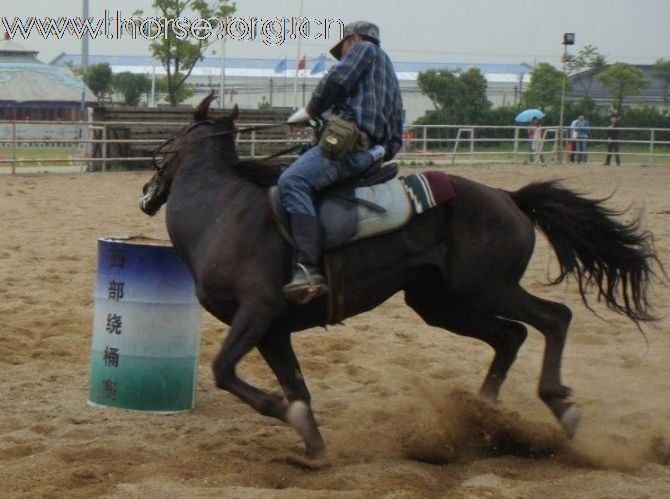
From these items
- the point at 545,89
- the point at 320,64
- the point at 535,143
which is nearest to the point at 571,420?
the point at 535,143

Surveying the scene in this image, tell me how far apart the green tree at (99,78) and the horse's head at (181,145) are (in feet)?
138

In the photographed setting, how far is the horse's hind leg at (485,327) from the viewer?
6043mm

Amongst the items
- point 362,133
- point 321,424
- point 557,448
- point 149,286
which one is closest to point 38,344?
point 149,286

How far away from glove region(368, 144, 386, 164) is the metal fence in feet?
41.6

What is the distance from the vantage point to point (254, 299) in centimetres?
520

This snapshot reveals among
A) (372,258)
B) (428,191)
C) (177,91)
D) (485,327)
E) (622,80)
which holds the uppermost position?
(622,80)

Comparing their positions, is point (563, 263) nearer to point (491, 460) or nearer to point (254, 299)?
point (491, 460)

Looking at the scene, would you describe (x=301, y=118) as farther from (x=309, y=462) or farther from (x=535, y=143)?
(x=535, y=143)

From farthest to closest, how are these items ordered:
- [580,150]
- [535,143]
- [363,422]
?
[580,150]
[535,143]
[363,422]

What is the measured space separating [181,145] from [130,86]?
4433cm

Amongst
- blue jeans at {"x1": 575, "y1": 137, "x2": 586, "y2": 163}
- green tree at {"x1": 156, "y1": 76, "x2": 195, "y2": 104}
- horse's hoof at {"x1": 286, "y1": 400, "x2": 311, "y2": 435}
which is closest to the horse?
horse's hoof at {"x1": 286, "y1": 400, "x2": 311, "y2": 435}

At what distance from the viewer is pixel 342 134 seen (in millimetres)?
5348

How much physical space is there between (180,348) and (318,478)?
1576mm

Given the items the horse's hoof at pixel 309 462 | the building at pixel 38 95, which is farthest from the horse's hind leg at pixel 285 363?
the building at pixel 38 95
